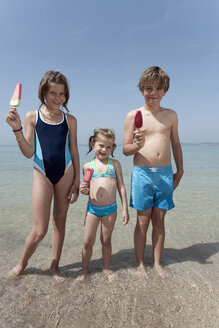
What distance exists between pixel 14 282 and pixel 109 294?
3.67ft

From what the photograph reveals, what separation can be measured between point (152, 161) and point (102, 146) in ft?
2.22

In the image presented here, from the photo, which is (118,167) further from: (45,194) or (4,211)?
(4,211)

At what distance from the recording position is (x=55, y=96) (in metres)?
2.60

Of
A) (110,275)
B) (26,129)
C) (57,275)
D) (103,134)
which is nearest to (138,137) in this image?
(103,134)

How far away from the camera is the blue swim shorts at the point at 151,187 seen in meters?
2.82

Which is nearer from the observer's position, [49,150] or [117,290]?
[117,290]

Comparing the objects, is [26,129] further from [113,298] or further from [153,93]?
[113,298]

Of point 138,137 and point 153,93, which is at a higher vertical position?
point 153,93

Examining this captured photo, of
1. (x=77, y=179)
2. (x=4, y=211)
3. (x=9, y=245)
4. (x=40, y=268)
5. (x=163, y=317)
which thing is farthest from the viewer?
(x=4, y=211)

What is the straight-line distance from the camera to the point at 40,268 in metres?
2.96

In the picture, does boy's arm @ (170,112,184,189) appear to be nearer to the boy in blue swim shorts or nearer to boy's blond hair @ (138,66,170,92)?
the boy in blue swim shorts

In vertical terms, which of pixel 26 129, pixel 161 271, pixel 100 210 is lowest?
pixel 161 271

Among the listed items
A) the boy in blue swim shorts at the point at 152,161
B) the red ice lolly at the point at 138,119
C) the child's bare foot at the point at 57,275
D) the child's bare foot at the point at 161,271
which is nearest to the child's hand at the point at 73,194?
the boy in blue swim shorts at the point at 152,161

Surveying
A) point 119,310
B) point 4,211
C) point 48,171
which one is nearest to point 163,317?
point 119,310
